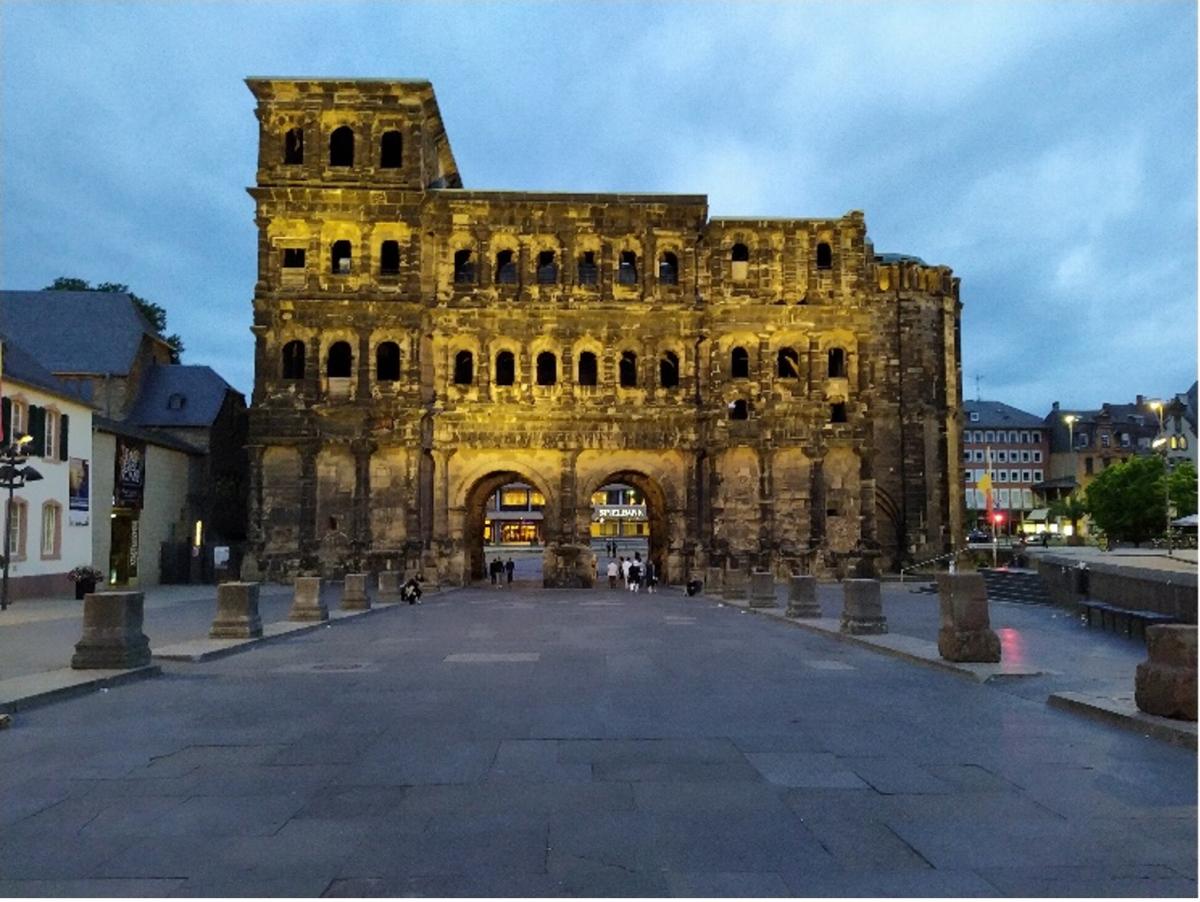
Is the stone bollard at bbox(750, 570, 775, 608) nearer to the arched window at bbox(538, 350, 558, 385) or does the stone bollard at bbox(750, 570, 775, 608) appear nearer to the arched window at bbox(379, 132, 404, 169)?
the arched window at bbox(538, 350, 558, 385)

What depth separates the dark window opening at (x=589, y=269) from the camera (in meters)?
42.8

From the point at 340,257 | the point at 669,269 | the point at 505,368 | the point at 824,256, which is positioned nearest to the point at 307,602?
the point at 505,368

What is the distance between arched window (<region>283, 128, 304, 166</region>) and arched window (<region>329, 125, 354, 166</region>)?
1.36 metres

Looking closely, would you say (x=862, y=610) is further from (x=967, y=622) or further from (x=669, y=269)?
(x=669, y=269)

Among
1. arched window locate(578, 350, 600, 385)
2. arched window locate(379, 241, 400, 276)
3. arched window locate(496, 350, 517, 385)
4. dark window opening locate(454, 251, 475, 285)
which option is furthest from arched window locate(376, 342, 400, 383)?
arched window locate(578, 350, 600, 385)

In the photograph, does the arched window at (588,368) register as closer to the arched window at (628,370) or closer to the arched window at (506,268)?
the arched window at (628,370)

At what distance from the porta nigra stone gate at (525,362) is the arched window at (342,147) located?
0.17 metres

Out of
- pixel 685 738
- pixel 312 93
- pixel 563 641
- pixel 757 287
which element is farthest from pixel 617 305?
pixel 685 738

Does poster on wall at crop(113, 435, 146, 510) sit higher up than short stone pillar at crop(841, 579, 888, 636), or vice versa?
poster on wall at crop(113, 435, 146, 510)

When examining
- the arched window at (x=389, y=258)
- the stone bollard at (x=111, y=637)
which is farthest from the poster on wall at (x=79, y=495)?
the stone bollard at (x=111, y=637)

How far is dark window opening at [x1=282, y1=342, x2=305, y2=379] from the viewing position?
4169 cm

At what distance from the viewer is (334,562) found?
132ft

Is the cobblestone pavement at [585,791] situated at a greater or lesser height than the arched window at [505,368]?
lesser

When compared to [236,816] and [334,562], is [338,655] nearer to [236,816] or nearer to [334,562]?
[236,816]
